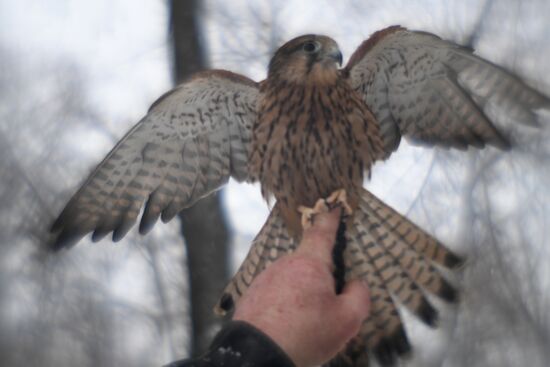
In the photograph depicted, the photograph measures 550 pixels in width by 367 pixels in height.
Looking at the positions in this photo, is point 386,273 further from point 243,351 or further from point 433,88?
point 243,351

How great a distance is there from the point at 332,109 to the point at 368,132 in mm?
97

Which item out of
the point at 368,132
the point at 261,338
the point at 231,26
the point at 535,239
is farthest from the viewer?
the point at 231,26

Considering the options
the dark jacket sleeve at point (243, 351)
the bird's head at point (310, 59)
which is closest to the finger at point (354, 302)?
the dark jacket sleeve at point (243, 351)

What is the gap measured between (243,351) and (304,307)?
0.15 m

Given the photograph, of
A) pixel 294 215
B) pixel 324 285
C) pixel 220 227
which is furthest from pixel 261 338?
pixel 220 227

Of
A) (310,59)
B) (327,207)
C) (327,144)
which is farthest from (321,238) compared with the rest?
(310,59)

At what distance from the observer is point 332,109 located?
169 cm

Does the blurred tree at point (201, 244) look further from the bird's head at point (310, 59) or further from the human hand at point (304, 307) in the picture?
the human hand at point (304, 307)

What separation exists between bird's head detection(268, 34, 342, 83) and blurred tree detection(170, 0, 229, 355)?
90 centimetres

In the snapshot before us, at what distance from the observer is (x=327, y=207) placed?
5.29 ft

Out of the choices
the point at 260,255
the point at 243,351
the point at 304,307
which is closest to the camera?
the point at 243,351

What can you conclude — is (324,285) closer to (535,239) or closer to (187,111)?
(187,111)

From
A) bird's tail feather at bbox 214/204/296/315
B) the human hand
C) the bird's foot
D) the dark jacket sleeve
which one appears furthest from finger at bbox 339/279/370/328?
bird's tail feather at bbox 214/204/296/315

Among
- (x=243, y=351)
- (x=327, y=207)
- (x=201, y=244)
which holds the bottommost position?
(x=201, y=244)
